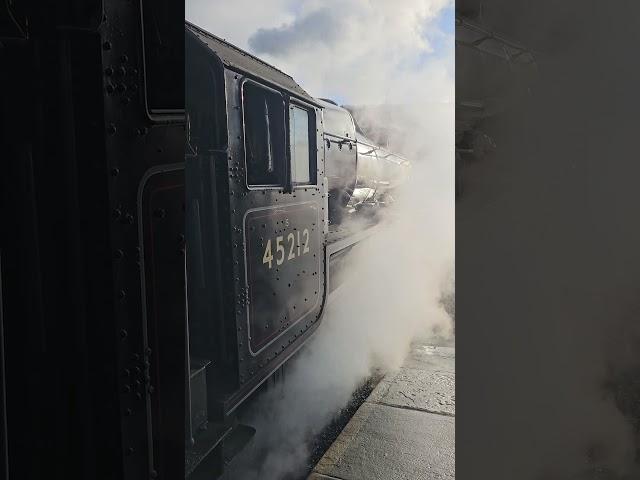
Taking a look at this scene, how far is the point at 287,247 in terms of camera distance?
2582 mm

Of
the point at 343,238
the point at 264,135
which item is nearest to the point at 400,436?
the point at 343,238

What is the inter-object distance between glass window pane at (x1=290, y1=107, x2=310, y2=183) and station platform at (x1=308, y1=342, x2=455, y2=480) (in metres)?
1.62

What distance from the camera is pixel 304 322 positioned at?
2.91 metres

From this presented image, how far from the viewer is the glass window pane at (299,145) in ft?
8.82

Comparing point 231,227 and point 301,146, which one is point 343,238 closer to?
point 301,146

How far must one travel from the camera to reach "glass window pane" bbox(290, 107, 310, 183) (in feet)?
8.82

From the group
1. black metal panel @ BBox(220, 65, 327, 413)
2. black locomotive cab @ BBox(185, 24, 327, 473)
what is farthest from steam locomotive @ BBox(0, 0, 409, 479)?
black metal panel @ BBox(220, 65, 327, 413)
